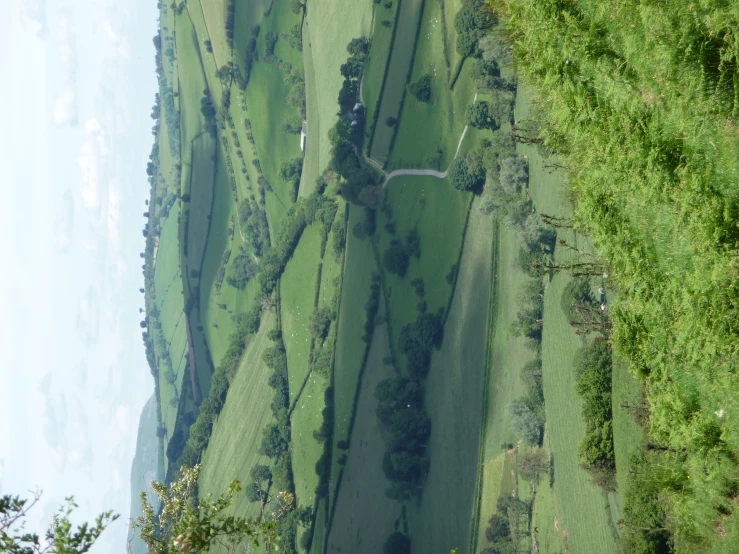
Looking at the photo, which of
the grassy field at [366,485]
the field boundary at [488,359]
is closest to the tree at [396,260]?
the grassy field at [366,485]

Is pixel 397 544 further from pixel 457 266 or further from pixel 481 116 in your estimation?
pixel 481 116

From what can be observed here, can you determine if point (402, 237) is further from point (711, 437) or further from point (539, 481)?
point (711, 437)

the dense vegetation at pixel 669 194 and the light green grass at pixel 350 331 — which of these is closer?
the dense vegetation at pixel 669 194

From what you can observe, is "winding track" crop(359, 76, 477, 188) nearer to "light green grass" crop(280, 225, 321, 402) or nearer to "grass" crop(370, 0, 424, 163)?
"grass" crop(370, 0, 424, 163)

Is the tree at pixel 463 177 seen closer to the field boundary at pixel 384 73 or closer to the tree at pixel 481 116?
the tree at pixel 481 116

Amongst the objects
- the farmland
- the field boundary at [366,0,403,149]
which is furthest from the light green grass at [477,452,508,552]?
the field boundary at [366,0,403,149]

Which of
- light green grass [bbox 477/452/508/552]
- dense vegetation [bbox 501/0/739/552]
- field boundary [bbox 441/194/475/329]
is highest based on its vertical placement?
field boundary [bbox 441/194/475/329]
